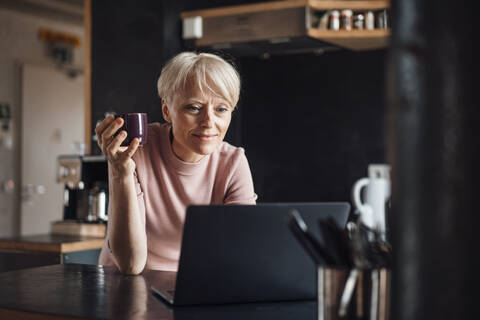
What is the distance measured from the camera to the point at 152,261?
1.73 m

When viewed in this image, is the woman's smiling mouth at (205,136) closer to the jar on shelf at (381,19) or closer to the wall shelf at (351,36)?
the wall shelf at (351,36)

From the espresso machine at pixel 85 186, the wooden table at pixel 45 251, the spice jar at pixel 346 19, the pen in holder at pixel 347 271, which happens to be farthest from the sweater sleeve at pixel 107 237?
the spice jar at pixel 346 19

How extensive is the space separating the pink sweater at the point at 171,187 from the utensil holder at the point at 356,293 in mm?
904

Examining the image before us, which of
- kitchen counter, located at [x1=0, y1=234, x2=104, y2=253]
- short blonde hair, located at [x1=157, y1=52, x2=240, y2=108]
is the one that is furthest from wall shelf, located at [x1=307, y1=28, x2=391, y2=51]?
short blonde hair, located at [x1=157, y1=52, x2=240, y2=108]

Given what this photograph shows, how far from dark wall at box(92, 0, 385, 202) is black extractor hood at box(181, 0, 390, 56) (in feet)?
0.53

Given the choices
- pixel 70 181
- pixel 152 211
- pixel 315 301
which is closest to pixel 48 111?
pixel 70 181

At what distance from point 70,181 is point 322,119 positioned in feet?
5.75

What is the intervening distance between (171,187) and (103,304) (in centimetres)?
71

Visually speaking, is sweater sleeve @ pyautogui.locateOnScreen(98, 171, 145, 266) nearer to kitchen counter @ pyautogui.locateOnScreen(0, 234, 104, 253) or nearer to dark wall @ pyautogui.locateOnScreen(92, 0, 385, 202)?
kitchen counter @ pyautogui.locateOnScreen(0, 234, 104, 253)

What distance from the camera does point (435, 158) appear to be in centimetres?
63

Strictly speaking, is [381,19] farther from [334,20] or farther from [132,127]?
[132,127]

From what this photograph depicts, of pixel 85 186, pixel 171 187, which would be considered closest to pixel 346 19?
pixel 85 186

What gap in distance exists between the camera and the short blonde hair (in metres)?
1.76

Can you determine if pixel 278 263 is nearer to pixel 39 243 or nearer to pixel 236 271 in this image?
pixel 236 271
